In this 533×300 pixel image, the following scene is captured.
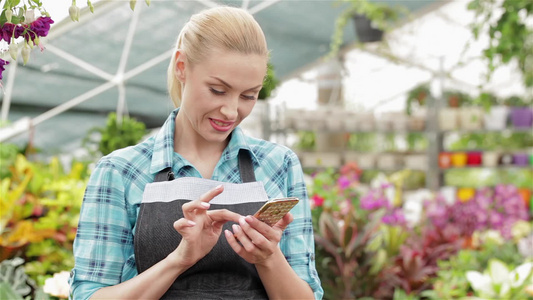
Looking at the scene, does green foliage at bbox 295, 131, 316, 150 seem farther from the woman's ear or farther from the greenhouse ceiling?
the woman's ear

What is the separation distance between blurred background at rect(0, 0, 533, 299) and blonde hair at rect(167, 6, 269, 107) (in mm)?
201

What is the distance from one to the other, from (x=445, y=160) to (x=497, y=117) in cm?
82

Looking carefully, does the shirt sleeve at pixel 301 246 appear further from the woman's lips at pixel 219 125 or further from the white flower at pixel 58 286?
the white flower at pixel 58 286

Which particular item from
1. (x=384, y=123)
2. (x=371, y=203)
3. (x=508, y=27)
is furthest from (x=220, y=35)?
(x=384, y=123)

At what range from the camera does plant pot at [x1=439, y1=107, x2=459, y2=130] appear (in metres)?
7.59

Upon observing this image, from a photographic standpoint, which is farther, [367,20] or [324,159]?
[324,159]

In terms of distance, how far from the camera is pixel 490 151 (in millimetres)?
7762

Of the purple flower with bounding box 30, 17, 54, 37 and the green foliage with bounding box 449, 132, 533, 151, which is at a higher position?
the green foliage with bounding box 449, 132, 533, 151

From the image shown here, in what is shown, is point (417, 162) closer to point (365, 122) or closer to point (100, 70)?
point (365, 122)

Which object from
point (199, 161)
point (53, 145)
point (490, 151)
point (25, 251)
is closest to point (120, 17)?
point (53, 145)

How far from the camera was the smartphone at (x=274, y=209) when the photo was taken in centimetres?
105

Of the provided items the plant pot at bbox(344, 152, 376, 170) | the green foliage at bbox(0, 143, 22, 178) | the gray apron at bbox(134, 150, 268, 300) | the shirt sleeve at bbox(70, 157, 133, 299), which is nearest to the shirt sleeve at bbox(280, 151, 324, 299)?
the gray apron at bbox(134, 150, 268, 300)

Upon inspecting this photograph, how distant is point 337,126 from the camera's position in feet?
25.7

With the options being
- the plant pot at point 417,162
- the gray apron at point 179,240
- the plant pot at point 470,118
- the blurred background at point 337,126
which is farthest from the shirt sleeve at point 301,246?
the plant pot at point 417,162
